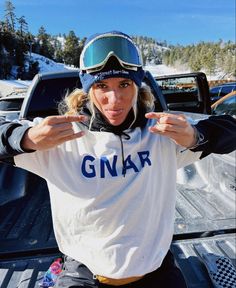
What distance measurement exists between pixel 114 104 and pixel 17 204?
2.45 meters

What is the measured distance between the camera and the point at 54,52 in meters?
93.1

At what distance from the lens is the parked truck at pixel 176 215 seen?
2.46 m

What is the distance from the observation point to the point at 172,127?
1.41 meters

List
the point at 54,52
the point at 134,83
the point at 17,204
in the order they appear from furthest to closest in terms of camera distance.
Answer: the point at 54,52
the point at 17,204
the point at 134,83

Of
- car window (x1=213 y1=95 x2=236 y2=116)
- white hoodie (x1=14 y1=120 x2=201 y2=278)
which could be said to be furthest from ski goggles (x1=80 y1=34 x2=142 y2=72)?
car window (x1=213 y1=95 x2=236 y2=116)

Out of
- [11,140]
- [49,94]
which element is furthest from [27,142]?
[49,94]

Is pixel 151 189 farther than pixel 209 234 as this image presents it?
No

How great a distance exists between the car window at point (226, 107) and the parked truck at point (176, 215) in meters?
1.01

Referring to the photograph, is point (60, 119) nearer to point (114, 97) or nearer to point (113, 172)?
point (114, 97)

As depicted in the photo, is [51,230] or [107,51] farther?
[51,230]

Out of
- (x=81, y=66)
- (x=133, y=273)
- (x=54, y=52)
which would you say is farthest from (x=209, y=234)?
(x=54, y=52)

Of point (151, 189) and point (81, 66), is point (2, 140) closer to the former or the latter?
point (81, 66)

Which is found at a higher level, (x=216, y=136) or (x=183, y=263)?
(x=216, y=136)

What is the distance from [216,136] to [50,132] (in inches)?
30.7
